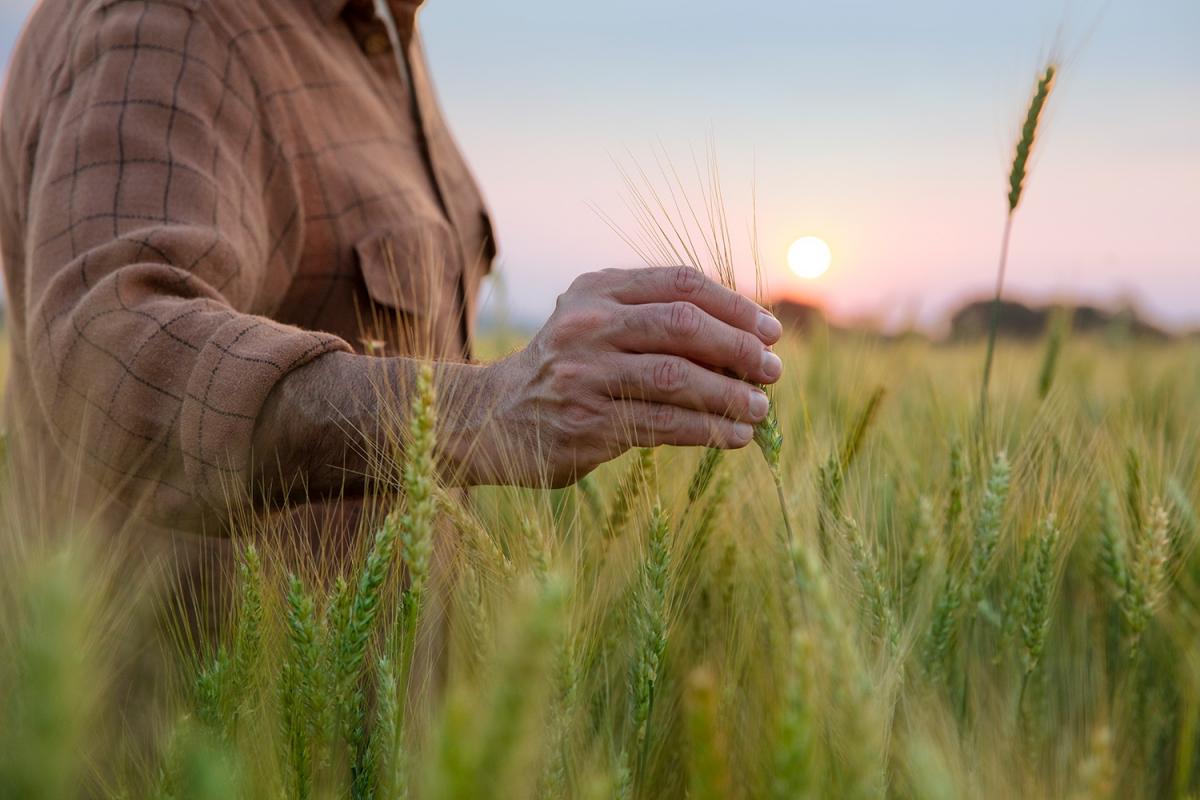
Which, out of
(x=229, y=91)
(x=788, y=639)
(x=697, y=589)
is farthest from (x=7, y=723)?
(x=229, y=91)

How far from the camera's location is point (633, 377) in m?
1.02

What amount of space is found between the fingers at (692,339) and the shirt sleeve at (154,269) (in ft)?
1.31

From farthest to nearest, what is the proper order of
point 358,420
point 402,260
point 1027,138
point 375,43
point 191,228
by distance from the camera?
1. point 375,43
2. point 402,260
3. point 1027,138
4. point 191,228
5. point 358,420

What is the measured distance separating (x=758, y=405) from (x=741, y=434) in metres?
0.04

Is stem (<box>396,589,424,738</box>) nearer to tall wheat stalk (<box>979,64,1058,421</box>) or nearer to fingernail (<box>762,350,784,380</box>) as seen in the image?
fingernail (<box>762,350,784,380</box>)

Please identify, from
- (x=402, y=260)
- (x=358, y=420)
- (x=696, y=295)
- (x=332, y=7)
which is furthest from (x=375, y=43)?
(x=696, y=295)

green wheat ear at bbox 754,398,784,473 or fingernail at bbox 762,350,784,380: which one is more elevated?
fingernail at bbox 762,350,784,380

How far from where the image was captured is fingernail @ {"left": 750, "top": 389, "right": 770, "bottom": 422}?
1.00 metres

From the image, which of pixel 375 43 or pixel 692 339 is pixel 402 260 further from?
pixel 692 339

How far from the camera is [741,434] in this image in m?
1.01

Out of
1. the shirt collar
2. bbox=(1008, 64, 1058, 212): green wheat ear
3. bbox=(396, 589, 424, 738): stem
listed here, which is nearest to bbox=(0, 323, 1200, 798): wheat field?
bbox=(396, 589, 424, 738): stem

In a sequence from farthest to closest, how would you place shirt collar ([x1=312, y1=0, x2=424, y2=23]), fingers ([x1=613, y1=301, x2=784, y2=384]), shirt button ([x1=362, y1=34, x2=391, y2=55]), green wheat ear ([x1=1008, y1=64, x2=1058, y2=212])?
shirt button ([x1=362, y1=34, x2=391, y2=55]), shirt collar ([x1=312, y1=0, x2=424, y2=23]), green wheat ear ([x1=1008, y1=64, x2=1058, y2=212]), fingers ([x1=613, y1=301, x2=784, y2=384])

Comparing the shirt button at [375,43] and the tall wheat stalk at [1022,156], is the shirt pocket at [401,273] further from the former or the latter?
the tall wheat stalk at [1022,156]

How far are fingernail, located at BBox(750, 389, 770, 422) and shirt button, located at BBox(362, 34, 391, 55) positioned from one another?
4.22 feet
